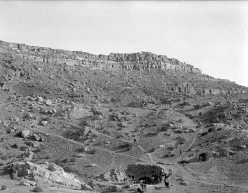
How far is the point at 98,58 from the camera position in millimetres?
125000

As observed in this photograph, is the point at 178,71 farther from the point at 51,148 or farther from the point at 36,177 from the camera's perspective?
the point at 36,177

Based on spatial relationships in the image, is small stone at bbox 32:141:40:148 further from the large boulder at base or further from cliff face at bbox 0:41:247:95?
cliff face at bbox 0:41:247:95

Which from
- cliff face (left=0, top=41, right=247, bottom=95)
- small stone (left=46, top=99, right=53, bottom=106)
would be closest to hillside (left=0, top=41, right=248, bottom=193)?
small stone (left=46, top=99, right=53, bottom=106)

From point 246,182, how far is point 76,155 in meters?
21.8

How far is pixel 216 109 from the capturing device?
234 feet

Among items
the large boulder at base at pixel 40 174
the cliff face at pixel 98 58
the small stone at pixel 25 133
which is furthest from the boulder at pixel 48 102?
the large boulder at base at pixel 40 174

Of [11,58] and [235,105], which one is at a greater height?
[11,58]

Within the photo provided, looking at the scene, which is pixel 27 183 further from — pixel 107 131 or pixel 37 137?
pixel 107 131

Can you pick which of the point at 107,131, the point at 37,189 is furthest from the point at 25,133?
the point at 37,189

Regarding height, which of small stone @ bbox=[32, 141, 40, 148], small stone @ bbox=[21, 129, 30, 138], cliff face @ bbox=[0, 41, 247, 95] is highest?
cliff face @ bbox=[0, 41, 247, 95]

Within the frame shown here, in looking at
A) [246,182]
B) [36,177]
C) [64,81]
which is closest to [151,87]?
[64,81]

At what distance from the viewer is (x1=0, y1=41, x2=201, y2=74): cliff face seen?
→ 107 metres

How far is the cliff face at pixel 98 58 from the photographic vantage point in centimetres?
10719

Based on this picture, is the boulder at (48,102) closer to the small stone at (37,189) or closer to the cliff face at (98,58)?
the cliff face at (98,58)
